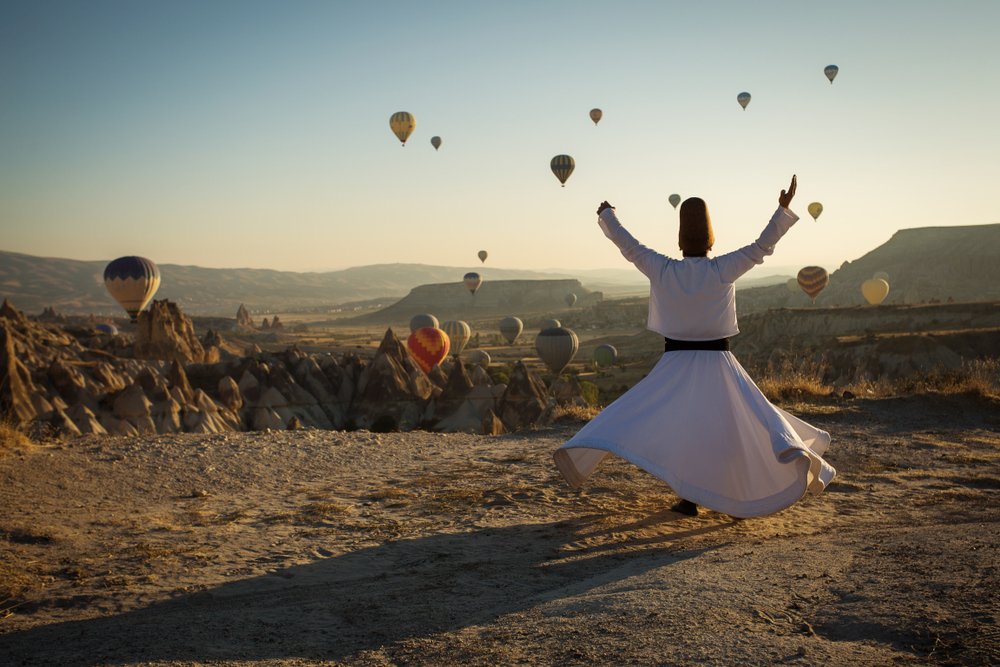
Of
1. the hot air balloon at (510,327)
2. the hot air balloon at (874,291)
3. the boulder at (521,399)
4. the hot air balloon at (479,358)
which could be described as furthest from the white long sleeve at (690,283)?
the hot air balloon at (510,327)

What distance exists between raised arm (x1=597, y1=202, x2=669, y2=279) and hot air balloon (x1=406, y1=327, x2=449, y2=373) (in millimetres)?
46502

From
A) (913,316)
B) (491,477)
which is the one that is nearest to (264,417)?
(491,477)

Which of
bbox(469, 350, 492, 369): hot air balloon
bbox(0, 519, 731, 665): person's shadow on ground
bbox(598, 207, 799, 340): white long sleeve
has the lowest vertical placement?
bbox(469, 350, 492, 369): hot air balloon

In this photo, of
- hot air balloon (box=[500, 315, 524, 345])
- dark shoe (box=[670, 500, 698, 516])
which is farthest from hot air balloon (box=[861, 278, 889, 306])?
dark shoe (box=[670, 500, 698, 516])

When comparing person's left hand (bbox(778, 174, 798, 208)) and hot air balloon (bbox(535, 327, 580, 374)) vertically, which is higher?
person's left hand (bbox(778, 174, 798, 208))

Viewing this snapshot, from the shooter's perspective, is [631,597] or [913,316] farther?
[913,316]

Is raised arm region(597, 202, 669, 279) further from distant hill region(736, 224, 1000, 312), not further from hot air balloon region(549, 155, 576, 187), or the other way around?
distant hill region(736, 224, 1000, 312)

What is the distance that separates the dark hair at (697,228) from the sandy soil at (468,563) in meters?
2.08

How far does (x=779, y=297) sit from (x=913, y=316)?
82.3m

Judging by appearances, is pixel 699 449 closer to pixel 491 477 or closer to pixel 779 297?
pixel 491 477

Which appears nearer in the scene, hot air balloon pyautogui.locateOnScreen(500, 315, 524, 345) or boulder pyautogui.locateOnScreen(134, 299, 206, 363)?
boulder pyautogui.locateOnScreen(134, 299, 206, 363)

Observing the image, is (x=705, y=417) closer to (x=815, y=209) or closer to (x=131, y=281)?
(x=131, y=281)

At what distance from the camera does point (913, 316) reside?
61031 mm

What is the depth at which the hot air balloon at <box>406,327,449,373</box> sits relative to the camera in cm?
5288
